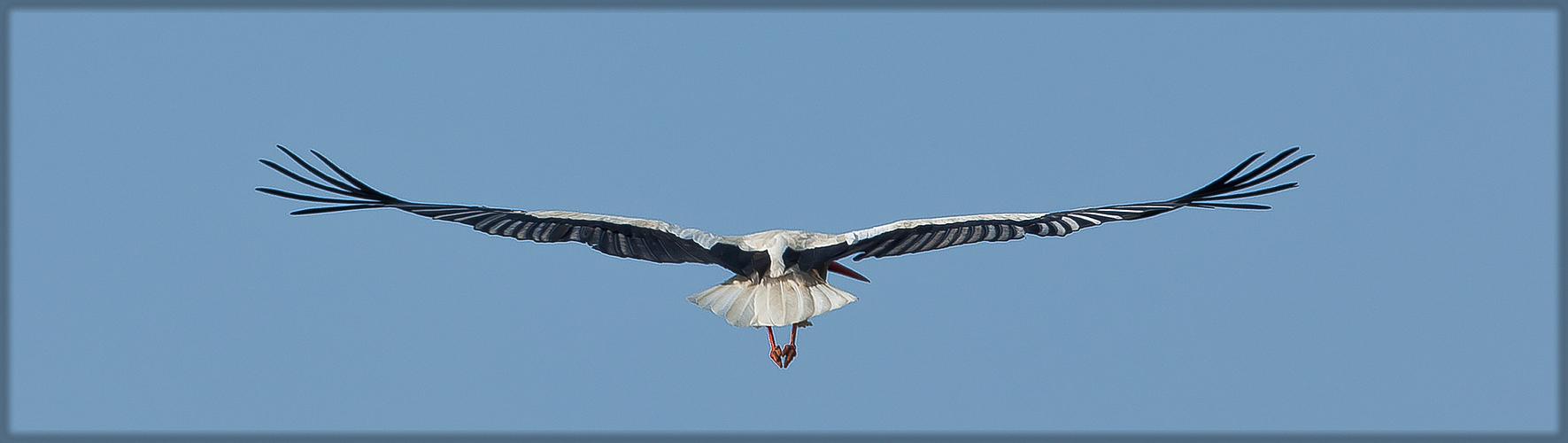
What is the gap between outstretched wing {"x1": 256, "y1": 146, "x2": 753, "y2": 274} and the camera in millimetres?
7831

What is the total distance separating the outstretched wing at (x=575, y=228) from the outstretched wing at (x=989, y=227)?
56 centimetres

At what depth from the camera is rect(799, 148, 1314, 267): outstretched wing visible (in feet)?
26.3

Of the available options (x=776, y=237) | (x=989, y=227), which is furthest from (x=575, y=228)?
(x=989, y=227)

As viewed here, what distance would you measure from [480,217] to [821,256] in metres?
1.88

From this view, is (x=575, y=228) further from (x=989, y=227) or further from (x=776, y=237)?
(x=989, y=227)

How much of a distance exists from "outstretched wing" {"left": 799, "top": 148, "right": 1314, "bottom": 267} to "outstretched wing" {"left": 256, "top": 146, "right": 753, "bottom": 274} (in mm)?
561

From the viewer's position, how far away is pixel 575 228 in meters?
8.31

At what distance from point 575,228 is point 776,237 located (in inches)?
44.5

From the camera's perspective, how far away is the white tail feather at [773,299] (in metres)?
7.98

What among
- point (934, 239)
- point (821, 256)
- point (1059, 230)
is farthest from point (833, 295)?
point (1059, 230)

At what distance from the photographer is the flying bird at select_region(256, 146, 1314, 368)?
7973 mm

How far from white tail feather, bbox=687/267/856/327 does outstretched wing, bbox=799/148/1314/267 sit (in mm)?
142

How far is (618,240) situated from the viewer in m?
8.42

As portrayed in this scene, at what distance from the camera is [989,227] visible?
8.34 meters
